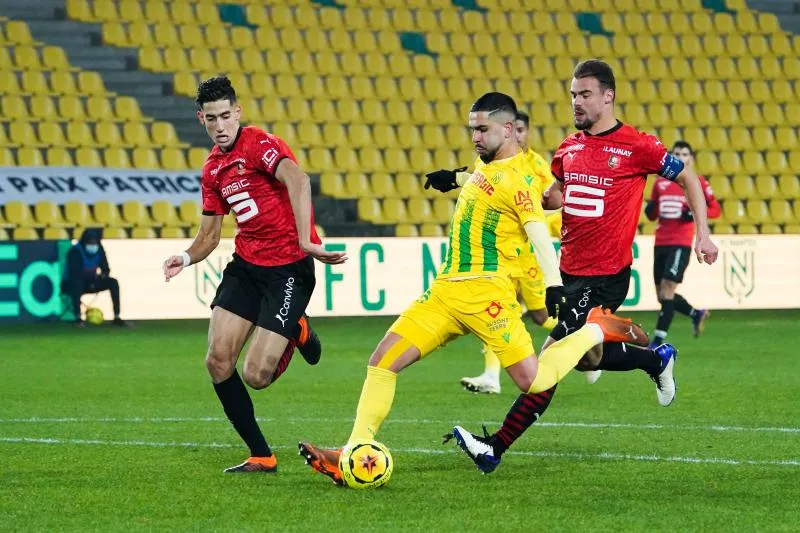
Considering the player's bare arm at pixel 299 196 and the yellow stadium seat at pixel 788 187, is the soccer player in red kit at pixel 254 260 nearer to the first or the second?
the player's bare arm at pixel 299 196

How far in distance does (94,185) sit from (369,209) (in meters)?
4.05

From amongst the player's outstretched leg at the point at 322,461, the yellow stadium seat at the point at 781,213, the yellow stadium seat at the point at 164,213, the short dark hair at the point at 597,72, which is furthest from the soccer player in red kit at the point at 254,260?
the yellow stadium seat at the point at 781,213

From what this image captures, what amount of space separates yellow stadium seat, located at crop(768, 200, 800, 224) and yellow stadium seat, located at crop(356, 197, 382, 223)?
6.50 m

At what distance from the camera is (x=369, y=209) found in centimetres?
2125

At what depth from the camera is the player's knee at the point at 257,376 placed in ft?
22.7

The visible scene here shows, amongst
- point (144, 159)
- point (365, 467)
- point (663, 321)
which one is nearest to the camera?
point (365, 467)

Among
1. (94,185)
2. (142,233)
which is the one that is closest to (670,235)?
(142,233)

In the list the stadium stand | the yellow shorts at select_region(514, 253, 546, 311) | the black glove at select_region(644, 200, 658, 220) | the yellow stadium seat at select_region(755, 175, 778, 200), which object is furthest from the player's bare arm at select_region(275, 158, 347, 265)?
the yellow stadium seat at select_region(755, 175, 778, 200)

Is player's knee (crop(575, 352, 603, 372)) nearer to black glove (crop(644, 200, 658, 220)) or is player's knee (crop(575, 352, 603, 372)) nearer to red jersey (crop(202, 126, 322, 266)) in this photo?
red jersey (crop(202, 126, 322, 266))

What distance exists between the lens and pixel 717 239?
1944 centimetres

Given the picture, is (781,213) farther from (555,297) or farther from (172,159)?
(555,297)

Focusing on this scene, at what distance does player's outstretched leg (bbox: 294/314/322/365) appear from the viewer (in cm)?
723

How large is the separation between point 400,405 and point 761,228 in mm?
14562

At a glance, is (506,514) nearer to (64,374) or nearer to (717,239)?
(64,374)
